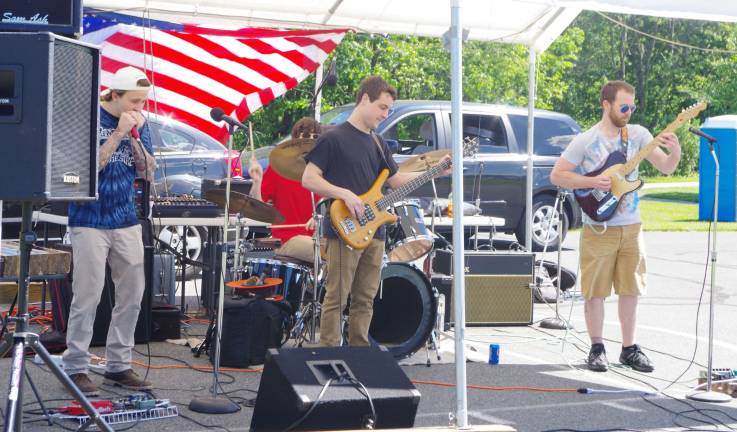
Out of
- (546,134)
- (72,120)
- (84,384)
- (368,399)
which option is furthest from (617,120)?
(546,134)

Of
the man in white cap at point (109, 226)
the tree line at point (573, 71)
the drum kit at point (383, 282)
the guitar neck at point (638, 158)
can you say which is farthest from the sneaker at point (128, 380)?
the tree line at point (573, 71)

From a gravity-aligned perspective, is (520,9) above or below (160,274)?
above

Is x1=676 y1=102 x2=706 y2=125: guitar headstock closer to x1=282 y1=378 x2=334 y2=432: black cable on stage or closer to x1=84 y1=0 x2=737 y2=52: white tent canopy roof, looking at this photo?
x1=84 y1=0 x2=737 y2=52: white tent canopy roof

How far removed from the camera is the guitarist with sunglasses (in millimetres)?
7586

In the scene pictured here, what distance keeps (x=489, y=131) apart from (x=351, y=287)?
755 centimetres

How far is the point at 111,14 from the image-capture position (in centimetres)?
906

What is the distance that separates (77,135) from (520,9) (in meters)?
6.12

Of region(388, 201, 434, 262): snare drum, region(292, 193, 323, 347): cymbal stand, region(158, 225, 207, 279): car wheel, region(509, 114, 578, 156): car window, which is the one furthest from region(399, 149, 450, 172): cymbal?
region(509, 114, 578, 156): car window

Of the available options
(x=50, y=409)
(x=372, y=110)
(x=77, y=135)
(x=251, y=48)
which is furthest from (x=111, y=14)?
(x=77, y=135)

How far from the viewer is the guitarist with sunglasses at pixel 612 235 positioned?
24.9 feet

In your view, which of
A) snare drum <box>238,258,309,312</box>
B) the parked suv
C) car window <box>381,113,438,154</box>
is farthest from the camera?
the parked suv

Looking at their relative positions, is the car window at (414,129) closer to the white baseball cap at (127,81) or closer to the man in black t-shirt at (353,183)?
the man in black t-shirt at (353,183)

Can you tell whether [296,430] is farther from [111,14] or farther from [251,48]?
[251,48]

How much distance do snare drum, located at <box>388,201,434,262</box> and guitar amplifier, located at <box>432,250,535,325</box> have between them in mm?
1608
